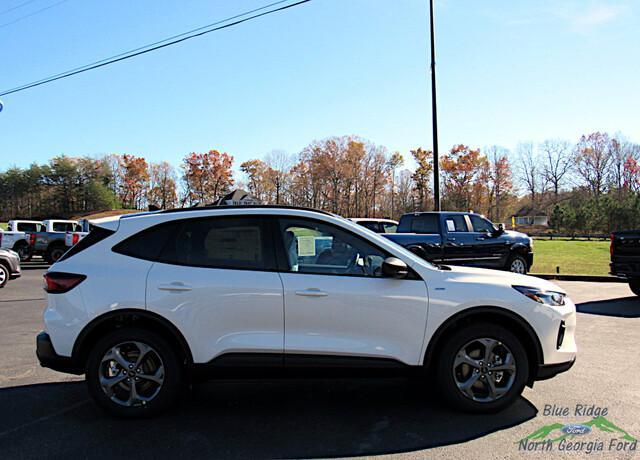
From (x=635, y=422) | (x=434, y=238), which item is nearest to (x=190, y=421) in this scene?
(x=635, y=422)

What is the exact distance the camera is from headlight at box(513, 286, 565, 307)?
3.96m

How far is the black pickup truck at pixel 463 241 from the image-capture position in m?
12.5

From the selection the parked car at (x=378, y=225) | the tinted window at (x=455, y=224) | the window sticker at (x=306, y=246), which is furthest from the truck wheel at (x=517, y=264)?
the window sticker at (x=306, y=246)

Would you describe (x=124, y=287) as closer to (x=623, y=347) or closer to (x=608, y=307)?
(x=623, y=347)

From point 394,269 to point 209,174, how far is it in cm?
7807

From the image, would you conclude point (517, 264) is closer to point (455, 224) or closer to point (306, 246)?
point (455, 224)

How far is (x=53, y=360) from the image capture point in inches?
152

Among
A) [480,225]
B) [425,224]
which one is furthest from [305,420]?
[480,225]

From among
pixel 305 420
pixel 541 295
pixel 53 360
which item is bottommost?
pixel 305 420

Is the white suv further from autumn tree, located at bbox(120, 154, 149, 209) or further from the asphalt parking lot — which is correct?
autumn tree, located at bbox(120, 154, 149, 209)

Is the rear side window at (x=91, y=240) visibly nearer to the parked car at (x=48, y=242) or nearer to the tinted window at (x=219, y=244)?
the tinted window at (x=219, y=244)


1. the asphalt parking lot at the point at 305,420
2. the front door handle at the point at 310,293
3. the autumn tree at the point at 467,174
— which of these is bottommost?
the asphalt parking lot at the point at 305,420

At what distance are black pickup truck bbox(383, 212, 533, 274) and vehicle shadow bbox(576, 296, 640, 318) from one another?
316cm

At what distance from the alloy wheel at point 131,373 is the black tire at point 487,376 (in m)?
2.32
